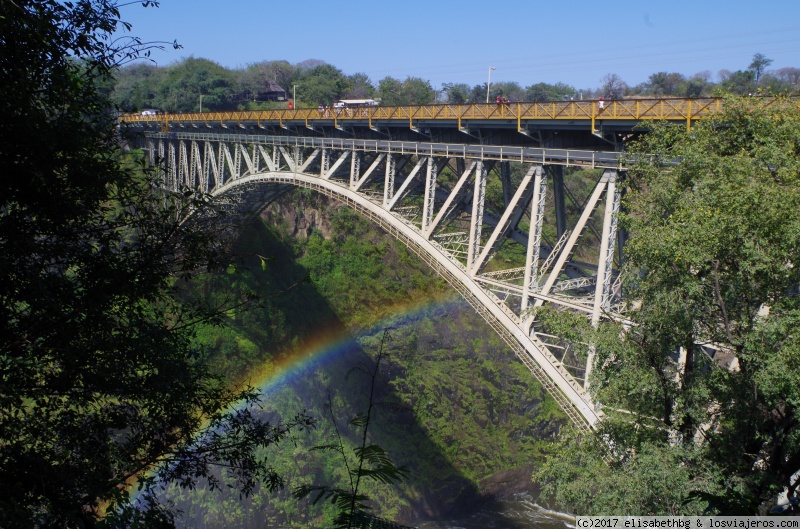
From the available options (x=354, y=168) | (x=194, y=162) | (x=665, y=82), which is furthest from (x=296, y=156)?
(x=665, y=82)

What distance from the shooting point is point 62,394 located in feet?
18.7

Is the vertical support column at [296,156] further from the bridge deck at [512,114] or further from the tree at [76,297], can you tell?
the tree at [76,297]

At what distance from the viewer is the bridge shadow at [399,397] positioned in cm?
2511

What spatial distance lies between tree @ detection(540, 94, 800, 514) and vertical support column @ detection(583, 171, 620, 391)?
1.86 m

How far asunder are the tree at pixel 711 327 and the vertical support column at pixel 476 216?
17.8ft

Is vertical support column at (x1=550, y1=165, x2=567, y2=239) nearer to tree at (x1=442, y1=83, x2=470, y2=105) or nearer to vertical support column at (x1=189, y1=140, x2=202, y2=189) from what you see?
vertical support column at (x1=189, y1=140, x2=202, y2=189)

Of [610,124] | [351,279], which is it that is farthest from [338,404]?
[610,124]

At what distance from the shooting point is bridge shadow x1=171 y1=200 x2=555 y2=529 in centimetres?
2511

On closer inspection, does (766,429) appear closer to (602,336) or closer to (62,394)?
(602,336)

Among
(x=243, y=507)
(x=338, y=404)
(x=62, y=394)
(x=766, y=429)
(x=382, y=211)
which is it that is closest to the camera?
(x=62, y=394)

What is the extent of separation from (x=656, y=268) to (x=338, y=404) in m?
21.7

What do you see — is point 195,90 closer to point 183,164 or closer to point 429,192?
point 183,164

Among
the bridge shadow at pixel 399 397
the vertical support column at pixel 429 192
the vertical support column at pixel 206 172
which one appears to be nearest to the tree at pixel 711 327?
the vertical support column at pixel 429 192

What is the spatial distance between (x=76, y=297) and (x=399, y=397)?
76.6 feet
